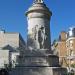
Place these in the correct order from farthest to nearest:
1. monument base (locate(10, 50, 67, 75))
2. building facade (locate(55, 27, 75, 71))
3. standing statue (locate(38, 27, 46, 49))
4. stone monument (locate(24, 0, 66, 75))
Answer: building facade (locate(55, 27, 75, 71)) < standing statue (locate(38, 27, 46, 49)) < stone monument (locate(24, 0, 66, 75)) < monument base (locate(10, 50, 67, 75))

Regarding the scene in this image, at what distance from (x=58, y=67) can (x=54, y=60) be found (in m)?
0.75

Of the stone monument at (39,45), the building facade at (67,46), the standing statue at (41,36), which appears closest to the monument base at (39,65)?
the stone monument at (39,45)

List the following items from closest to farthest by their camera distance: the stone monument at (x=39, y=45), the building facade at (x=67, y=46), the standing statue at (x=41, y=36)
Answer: the stone monument at (x=39, y=45)
the standing statue at (x=41, y=36)
the building facade at (x=67, y=46)

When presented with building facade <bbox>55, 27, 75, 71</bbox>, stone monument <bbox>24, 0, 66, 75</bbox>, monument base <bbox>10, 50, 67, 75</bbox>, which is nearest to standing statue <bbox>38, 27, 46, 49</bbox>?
stone monument <bbox>24, 0, 66, 75</bbox>

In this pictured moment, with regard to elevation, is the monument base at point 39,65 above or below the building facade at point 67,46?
below

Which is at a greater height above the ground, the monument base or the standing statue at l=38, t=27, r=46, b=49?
the standing statue at l=38, t=27, r=46, b=49

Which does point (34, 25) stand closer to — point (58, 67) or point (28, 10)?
point (28, 10)

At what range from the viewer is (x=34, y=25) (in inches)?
892

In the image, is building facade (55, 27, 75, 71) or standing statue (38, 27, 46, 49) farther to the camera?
building facade (55, 27, 75, 71)

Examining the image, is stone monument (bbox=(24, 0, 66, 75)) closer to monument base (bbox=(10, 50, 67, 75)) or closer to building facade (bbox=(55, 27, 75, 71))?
monument base (bbox=(10, 50, 67, 75))

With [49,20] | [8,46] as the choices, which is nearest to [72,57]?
[8,46]

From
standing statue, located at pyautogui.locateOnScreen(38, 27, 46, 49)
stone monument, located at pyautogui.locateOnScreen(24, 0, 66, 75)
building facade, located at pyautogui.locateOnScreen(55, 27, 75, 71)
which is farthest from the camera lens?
building facade, located at pyautogui.locateOnScreen(55, 27, 75, 71)

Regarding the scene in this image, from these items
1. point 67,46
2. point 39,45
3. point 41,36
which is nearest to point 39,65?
point 39,45

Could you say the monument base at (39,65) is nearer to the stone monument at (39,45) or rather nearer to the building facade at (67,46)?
the stone monument at (39,45)
